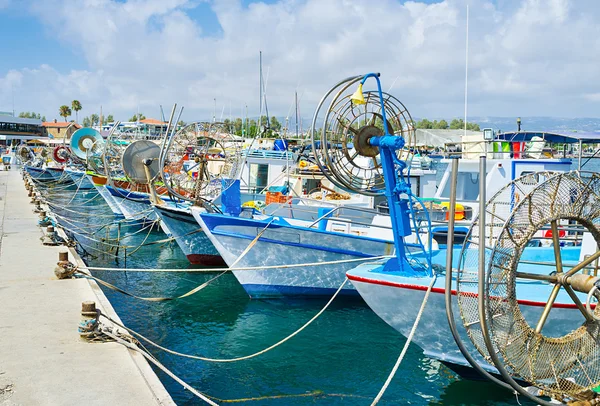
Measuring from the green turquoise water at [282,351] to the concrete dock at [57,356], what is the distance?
1.53 metres

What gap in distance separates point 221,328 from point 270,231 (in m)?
2.15

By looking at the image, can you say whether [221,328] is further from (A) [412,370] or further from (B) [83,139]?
(B) [83,139]

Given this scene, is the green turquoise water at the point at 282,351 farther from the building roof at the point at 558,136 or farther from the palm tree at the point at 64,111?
the palm tree at the point at 64,111

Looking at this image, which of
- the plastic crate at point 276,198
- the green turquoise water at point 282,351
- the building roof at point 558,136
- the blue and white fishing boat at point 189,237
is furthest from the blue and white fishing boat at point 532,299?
the plastic crate at point 276,198

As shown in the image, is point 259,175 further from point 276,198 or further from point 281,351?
point 281,351

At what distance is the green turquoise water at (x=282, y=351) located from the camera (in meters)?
7.82

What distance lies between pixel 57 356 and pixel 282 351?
4.06 metres

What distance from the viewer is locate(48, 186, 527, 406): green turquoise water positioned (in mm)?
7824

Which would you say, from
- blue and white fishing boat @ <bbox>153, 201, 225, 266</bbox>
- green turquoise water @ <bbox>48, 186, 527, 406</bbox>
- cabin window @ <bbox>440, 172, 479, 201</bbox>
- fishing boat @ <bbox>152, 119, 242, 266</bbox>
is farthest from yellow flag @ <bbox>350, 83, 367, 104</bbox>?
blue and white fishing boat @ <bbox>153, 201, 225, 266</bbox>

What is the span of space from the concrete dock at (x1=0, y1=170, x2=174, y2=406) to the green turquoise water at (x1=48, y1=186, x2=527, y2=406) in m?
1.53

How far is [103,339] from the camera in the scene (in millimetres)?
6770

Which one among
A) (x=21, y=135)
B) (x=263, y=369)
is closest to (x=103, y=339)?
(x=263, y=369)

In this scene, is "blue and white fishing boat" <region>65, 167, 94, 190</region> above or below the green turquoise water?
above

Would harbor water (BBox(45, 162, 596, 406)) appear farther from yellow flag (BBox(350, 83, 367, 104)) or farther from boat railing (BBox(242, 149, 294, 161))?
boat railing (BBox(242, 149, 294, 161))
